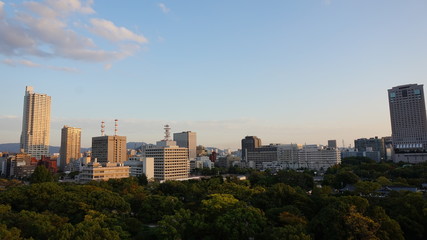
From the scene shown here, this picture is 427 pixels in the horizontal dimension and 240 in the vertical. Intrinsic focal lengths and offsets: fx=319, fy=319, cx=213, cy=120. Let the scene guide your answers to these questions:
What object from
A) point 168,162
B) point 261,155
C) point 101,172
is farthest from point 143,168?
point 261,155

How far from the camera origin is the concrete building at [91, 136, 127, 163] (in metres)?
131

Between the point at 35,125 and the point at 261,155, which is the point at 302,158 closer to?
the point at 261,155

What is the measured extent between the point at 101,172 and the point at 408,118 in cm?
11843

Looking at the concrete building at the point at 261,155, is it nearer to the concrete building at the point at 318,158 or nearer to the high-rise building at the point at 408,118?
the concrete building at the point at 318,158

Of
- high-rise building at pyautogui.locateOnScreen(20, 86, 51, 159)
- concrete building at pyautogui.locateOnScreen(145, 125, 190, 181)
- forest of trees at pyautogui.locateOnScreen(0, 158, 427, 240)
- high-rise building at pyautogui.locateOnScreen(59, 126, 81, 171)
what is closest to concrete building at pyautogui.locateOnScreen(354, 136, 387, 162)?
concrete building at pyautogui.locateOnScreen(145, 125, 190, 181)

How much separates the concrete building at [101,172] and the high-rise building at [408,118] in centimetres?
9793

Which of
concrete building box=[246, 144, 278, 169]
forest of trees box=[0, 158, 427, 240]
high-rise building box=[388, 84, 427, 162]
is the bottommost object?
forest of trees box=[0, 158, 427, 240]

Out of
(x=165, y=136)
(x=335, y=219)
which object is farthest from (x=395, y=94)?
(x=335, y=219)

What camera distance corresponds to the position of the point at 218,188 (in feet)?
145

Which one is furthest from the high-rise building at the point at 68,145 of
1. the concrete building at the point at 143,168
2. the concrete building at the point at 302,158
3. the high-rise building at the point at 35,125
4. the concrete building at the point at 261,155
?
the concrete building at the point at 302,158

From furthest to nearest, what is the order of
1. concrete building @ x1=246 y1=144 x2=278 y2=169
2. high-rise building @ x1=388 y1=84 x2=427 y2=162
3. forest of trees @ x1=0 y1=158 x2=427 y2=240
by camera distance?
concrete building @ x1=246 y1=144 x2=278 y2=169 → high-rise building @ x1=388 y1=84 x2=427 y2=162 → forest of trees @ x1=0 y1=158 x2=427 y2=240

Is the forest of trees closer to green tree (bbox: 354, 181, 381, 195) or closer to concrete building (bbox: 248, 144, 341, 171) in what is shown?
green tree (bbox: 354, 181, 381, 195)

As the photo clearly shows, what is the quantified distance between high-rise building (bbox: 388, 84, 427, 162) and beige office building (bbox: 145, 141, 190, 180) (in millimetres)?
81134

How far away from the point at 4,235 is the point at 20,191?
777 inches
